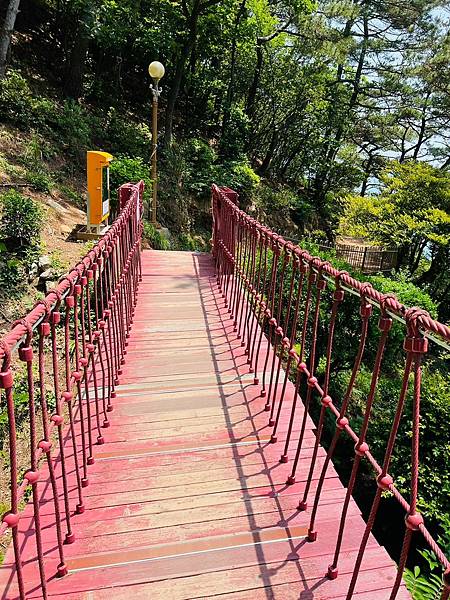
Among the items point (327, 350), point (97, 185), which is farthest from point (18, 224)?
point (327, 350)

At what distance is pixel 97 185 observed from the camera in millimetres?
6855

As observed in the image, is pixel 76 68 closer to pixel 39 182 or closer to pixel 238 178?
pixel 238 178

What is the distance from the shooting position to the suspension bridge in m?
1.64

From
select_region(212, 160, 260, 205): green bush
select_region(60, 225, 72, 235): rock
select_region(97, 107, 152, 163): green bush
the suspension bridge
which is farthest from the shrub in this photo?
the suspension bridge

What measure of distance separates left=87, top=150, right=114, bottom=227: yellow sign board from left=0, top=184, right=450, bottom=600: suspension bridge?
356cm

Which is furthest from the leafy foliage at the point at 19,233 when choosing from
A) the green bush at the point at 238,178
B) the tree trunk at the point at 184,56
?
the green bush at the point at 238,178

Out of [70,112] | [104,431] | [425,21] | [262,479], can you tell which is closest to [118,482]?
[104,431]

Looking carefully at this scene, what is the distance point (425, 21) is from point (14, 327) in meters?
22.2

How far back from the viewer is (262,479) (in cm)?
251

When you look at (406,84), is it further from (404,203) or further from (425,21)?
(404,203)

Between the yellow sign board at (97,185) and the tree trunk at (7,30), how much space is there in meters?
5.00

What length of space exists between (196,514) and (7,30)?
11254mm

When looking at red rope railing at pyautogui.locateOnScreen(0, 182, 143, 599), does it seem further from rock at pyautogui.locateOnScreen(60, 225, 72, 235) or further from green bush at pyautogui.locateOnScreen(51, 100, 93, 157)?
green bush at pyautogui.locateOnScreen(51, 100, 93, 157)

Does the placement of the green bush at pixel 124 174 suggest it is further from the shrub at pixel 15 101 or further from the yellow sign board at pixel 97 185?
the shrub at pixel 15 101
